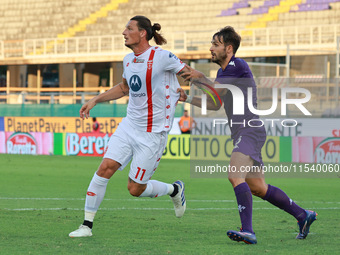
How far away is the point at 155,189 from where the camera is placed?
7.94m

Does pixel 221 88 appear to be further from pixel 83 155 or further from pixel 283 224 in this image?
pixel 83 155

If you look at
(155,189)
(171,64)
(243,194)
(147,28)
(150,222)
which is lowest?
(150,222)

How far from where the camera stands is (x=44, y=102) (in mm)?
29031

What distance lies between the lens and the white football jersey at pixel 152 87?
285 inches

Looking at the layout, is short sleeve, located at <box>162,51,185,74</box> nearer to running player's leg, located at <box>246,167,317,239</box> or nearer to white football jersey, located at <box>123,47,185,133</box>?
white football jersey, located at <box>123,47,185,133</box>

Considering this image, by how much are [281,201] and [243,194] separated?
63cm

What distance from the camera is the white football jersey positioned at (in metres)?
7.25

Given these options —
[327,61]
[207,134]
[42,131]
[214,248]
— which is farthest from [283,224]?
[42,131]

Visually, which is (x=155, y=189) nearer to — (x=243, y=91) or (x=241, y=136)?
(x=241, y=136)

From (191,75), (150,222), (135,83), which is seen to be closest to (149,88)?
(135,83)

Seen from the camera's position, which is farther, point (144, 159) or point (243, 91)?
point (144, 159)

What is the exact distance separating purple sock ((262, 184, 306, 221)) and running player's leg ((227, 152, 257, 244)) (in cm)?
43

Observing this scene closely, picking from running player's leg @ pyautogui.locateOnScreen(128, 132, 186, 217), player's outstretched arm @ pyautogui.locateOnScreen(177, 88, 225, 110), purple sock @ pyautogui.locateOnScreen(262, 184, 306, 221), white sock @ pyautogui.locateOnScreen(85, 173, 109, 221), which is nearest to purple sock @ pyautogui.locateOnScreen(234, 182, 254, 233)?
purple sock @ pyautogui.locateOnScreen(262, 184, 306, 221)

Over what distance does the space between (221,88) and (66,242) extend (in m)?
2.10
